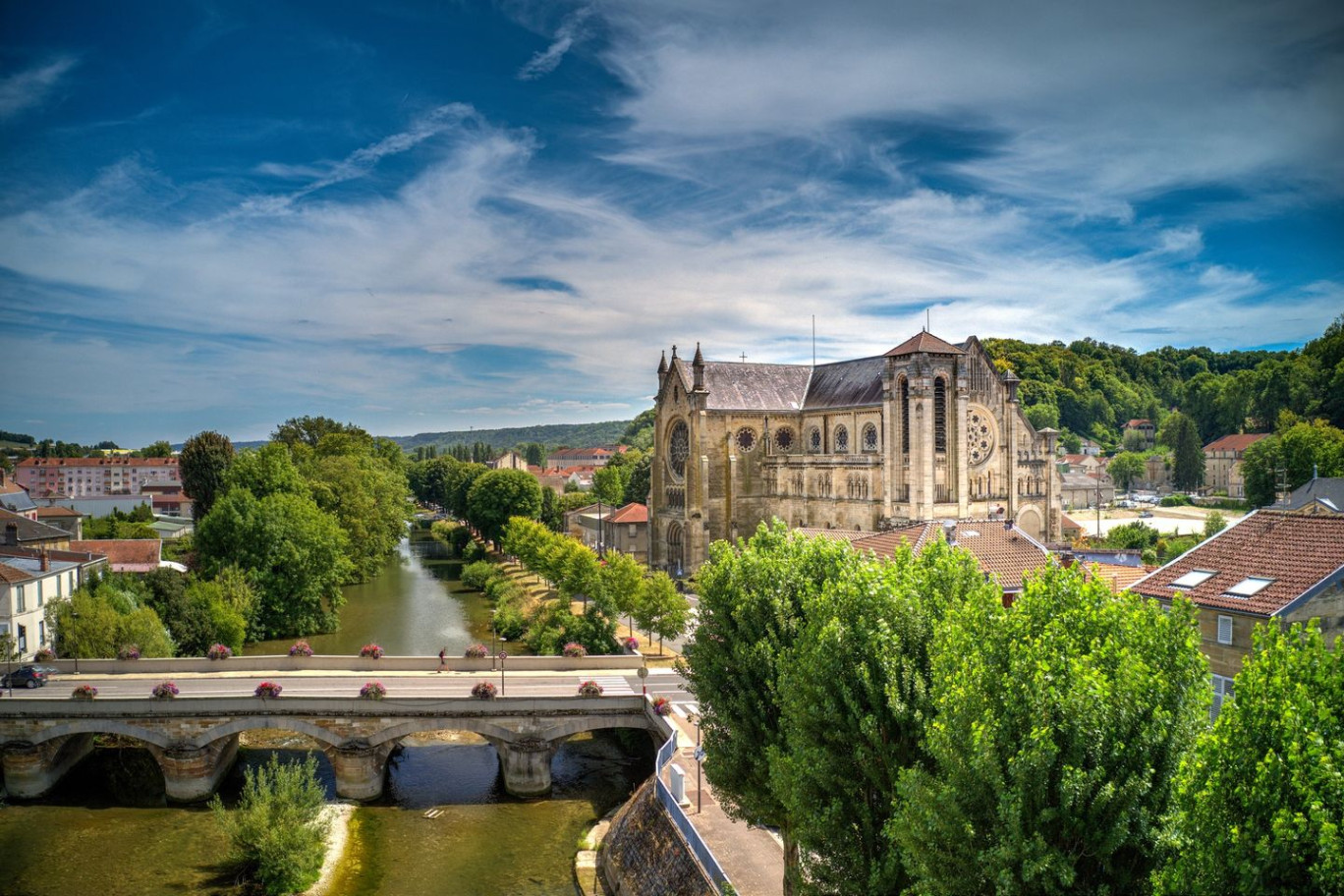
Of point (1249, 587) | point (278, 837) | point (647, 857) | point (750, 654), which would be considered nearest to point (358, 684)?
point (278, 837)

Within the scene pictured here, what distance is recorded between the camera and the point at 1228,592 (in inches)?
741

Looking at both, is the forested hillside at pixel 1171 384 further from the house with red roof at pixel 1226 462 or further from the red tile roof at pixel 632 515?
the red tile roof at pixel 632 515

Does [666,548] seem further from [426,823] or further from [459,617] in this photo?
[426,823]

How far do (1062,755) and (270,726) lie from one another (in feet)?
88.1

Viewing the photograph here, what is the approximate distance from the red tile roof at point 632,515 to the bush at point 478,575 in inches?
388

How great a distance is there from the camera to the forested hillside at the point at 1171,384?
10600 cm

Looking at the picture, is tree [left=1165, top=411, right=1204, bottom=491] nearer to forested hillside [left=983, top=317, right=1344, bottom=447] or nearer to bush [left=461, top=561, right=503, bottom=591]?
forested hillside [left=983, top=317, right=1344, bottom=447]

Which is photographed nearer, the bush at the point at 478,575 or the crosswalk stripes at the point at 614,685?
the crosswalk stripes at the point at 614,685

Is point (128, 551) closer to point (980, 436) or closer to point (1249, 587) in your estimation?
point (980, 436)

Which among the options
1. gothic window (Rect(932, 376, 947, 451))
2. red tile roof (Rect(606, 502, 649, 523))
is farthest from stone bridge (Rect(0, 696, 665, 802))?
red tile roof (Rect(606, 502, 649, 523))

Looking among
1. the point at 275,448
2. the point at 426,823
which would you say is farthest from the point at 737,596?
the point at 275,448

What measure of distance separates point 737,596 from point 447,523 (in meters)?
101

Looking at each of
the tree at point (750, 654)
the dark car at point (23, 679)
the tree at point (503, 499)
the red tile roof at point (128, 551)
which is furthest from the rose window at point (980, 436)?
the red tile roof at point (128, 551)

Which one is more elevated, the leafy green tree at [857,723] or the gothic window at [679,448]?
the gothic window at [679,448]
